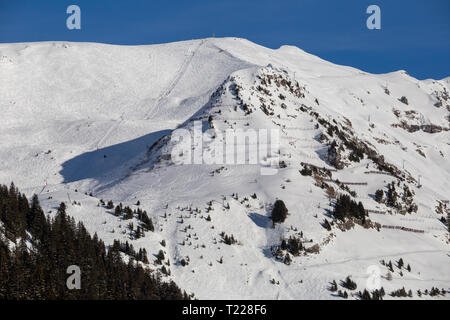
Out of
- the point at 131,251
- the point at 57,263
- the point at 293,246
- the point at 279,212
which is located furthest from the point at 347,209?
the point at 57,263

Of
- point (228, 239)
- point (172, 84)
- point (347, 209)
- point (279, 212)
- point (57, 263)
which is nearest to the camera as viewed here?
point (57, 263)

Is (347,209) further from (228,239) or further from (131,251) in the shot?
→ (131,251)

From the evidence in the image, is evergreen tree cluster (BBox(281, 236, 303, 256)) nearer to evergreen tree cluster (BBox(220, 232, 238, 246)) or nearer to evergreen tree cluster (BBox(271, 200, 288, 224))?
evergreen tree cluster (BBox(271, 200, 288, 224))

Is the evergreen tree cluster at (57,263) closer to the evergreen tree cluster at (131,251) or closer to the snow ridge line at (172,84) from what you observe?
the evergreen tree cluster at (131,251)

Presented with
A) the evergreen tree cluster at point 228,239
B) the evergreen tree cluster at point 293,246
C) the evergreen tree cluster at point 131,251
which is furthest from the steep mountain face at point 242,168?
the evergreen tree cluster at point 131,251

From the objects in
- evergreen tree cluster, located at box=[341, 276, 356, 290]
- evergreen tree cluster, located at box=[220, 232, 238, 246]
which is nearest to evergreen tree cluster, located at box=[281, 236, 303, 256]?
evergreen tree cluster, located at box=[220, 232, 238, 246]
